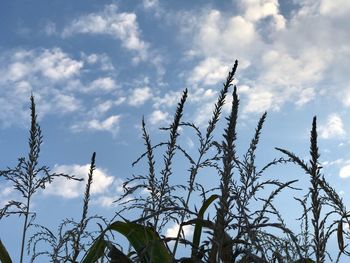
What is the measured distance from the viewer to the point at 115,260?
73.8 inches

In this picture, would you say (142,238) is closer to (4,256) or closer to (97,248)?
(97,248)

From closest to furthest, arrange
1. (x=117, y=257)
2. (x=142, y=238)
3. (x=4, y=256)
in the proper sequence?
(x=117, y=257) < (x=142, y=238) < (x=4, y=256)

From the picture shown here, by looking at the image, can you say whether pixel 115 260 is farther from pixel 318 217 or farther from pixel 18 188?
pixel 18 188

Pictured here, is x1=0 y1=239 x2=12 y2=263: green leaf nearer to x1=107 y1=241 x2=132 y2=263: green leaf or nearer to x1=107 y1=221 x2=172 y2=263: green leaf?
x1=107 y1=221 x2=172 y2=263: green leaf

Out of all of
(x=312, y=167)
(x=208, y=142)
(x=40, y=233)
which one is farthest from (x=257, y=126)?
(x=40, y=233)

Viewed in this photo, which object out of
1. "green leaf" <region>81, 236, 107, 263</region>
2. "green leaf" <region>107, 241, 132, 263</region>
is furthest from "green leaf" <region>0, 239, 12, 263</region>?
"green leaf" <region>107, 241, 132, 263</region>

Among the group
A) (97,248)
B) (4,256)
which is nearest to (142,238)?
(97,248)

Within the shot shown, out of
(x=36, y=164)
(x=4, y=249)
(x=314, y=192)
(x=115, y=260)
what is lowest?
(x=115, y=260)

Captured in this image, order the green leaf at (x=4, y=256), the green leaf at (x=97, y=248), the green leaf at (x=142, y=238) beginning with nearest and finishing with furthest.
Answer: the green leaf at (x=97, y=248) < the green leaf at (x=142, y=238) < the green leaf at (x=4, y=256)

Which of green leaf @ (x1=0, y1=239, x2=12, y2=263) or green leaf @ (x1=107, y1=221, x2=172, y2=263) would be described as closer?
green leaf @ (x1=107, y1=221, x2=172, y2=263)

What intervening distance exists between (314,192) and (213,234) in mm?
789

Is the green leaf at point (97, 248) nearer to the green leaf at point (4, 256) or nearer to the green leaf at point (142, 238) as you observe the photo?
the green leaf at point (142, 238)

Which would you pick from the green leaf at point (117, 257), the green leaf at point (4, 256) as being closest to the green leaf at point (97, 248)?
the green leaf at point (117, 257)

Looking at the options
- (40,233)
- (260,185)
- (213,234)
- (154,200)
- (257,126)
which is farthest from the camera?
(40,233)
